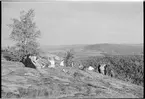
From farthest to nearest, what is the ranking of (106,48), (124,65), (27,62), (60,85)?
(27,62), (124,65), (106,48), (60,85)

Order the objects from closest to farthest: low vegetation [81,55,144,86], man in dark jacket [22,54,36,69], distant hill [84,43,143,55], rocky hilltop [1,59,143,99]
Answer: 1. rocky hilltop [1,59,143,99]
2. distant hill [84,43,143,55]
3. low vegetation [81,55,144,86]
4. man in dark jacket [22,54,36,69]

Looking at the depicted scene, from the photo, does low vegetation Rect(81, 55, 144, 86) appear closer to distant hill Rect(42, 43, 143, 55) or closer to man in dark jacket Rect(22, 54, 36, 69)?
distant hill Rect(42, 43, 143, 55)

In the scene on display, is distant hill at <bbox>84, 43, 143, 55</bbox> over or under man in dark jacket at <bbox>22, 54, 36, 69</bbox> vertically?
over

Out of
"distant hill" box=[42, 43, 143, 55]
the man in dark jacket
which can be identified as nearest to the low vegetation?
"distant hill" box=[42, 43, 143, 55]

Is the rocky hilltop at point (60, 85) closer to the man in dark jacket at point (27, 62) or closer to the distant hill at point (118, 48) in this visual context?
the man in dark jacket at point (27, 62)

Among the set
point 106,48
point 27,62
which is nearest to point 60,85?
point 27,62

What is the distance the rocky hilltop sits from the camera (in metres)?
6.64

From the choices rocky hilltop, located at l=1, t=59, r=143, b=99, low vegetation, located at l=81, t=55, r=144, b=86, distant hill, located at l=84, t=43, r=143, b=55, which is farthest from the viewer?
low vegetation, located at l=81, t=55, r=144, b=86

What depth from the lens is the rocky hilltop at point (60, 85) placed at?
664 cm

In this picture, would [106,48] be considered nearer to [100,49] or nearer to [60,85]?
[100,49]

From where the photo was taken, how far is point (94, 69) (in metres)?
7.55

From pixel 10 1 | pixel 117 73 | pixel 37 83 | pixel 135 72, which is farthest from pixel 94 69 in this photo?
pixel 10 1

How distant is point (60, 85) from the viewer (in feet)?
22.3

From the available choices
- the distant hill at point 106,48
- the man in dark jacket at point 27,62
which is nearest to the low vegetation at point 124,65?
the distant hill at point 106,48
